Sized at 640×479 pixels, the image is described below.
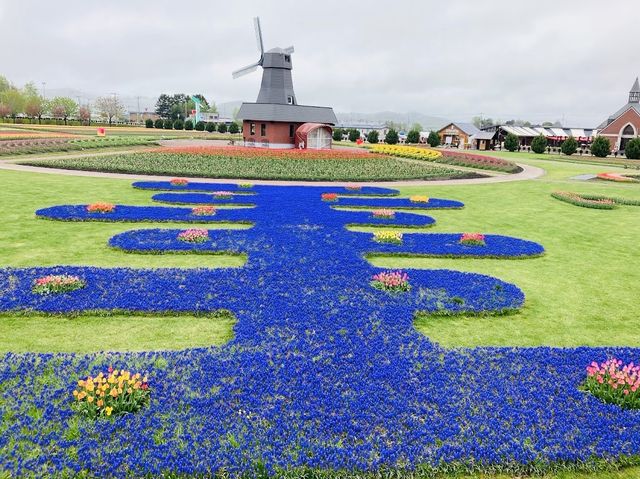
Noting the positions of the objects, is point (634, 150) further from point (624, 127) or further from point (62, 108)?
point (62, 108)

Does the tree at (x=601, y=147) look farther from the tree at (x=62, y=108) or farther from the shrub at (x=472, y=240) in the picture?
the tree at (x=62, y=108)

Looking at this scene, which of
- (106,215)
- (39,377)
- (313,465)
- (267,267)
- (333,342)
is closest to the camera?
(313,465)

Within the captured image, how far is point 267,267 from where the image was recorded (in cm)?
1105

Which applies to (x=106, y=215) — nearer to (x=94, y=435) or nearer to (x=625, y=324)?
(x=94, y=435)

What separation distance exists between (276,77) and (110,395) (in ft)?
164

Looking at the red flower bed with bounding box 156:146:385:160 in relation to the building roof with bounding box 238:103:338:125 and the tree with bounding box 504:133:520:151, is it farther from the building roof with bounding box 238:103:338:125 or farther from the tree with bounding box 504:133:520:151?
the tree with bounding box 504:133:520:151

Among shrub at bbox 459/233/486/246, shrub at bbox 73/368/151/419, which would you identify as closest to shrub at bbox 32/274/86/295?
shrub at bbox 73/368/151/419

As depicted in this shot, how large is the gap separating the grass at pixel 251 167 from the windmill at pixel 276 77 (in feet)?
48.9

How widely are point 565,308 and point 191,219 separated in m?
12.1

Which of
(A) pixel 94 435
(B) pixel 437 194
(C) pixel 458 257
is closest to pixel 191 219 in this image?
(C) pixel 458 257

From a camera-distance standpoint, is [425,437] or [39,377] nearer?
[425,437]

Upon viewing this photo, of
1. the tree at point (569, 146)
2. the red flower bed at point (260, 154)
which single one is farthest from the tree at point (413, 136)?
the red flower bed at point (260, 154)

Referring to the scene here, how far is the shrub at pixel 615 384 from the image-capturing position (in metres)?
6.16

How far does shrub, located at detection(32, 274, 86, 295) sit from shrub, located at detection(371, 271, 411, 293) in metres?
6.23
